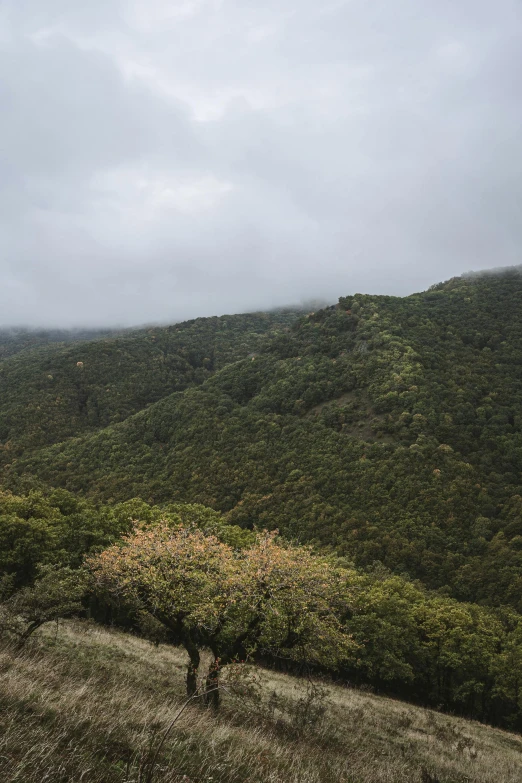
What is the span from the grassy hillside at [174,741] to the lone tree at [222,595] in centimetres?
216

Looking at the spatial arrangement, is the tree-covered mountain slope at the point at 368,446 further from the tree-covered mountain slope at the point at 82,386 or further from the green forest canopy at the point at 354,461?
the tree-covered mountain slope at the point at 82,386

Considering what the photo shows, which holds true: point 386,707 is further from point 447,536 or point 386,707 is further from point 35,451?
point 35,451

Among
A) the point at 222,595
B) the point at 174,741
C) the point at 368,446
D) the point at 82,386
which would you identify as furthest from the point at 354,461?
the point at 82,386

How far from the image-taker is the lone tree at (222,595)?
16.1 meters

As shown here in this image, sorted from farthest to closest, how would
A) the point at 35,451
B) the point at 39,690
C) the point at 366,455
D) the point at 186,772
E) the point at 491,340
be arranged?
the point at 491,340, the point at 35,451, the point at 366,455, the point at 39,690, the point at 186,772

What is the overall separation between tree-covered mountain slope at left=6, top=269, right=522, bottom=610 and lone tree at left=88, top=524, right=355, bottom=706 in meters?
59.6

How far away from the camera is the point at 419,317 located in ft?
492

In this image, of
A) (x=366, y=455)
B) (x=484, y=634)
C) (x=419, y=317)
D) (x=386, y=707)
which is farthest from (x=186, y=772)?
(x=419, y=317)

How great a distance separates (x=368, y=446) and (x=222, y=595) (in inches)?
3530

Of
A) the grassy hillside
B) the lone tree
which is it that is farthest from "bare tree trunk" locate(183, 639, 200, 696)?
the grassy hillside

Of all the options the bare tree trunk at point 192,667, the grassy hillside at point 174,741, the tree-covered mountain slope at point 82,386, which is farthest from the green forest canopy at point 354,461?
the grassy hillside at point 174,741

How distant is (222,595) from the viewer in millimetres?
15945

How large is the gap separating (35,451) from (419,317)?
138 metres

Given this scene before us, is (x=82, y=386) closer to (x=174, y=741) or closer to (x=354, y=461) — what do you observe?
(x=354, y=461)
